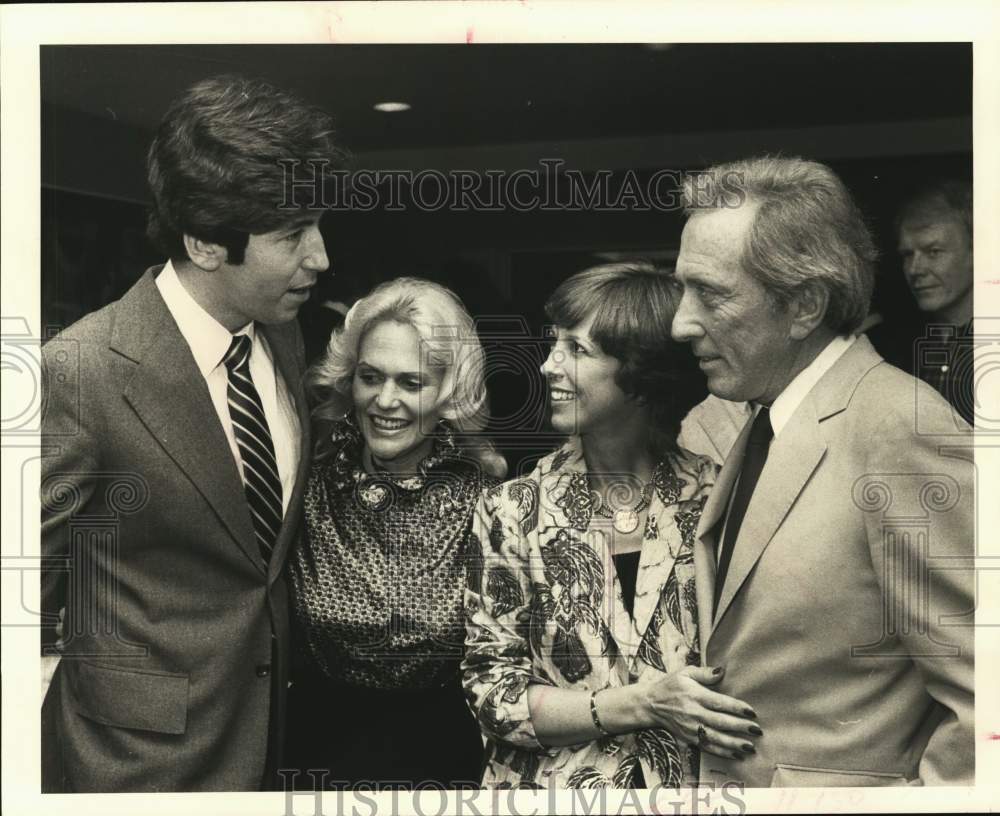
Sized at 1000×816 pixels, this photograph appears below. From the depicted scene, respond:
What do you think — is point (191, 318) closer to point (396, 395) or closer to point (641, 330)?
point (396, 395)

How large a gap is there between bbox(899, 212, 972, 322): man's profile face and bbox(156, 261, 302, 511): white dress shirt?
2.10m

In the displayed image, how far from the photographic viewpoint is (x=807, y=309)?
13.1 feet

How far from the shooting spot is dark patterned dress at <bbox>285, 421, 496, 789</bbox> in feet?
13.2

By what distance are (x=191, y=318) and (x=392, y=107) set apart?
3.13ft

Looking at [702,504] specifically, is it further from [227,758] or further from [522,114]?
[227,758]

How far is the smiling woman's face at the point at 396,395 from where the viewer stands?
403cm

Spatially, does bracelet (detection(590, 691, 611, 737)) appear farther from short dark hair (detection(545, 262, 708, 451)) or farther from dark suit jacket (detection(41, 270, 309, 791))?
dark suit jacket (detection(41, 270, 309, 791))

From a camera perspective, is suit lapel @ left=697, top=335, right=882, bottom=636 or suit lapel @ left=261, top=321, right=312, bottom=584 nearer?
suit lapel @ left=697, top=335, right=882, bottom=636

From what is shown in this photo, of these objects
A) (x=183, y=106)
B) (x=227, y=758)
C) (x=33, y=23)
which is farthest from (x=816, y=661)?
(x=33, y=23)

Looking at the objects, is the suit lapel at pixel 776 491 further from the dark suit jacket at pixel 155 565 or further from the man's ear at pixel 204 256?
the man's ear at pixel 204 256

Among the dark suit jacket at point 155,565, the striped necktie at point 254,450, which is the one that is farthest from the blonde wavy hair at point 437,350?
the striped necktie at point 254,450

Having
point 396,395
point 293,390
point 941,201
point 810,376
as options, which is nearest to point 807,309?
point 810,376

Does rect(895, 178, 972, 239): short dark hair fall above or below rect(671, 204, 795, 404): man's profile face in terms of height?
above

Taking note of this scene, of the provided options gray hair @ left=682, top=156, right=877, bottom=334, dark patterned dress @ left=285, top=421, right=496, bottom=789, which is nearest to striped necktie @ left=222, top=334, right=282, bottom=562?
dark patterned dress @ left=285, top=421, right=496, bottom=789
